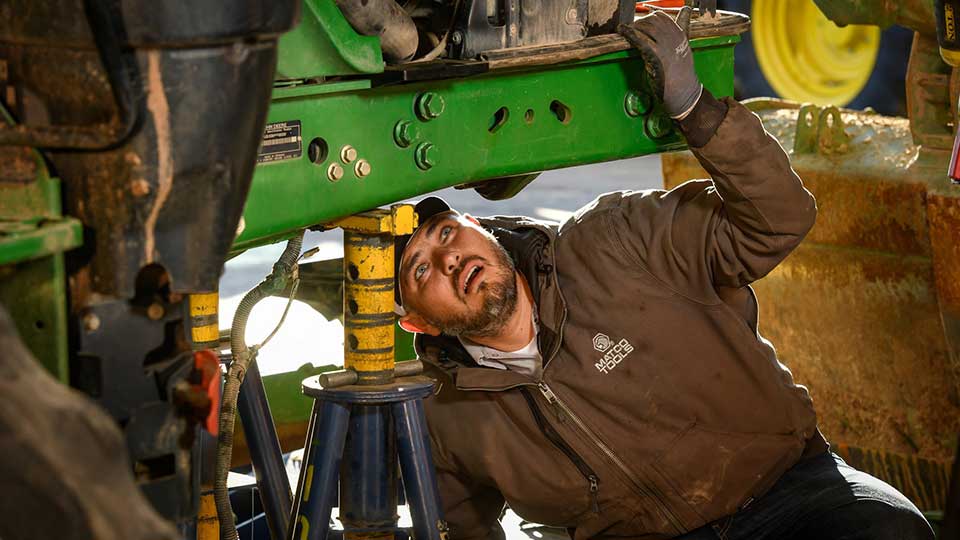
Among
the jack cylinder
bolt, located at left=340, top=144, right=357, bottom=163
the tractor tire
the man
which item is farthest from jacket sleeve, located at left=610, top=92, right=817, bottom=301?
the tractor tire

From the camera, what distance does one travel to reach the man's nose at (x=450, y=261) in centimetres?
283

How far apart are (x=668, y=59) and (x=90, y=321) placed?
4.52 feet

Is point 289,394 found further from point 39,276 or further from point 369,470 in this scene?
point 39,276

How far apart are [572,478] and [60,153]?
1.71 metres

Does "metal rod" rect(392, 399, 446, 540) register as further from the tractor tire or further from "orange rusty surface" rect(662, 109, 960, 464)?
the tractor tire

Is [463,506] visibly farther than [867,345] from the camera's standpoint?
No

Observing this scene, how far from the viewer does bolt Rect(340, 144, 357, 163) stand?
2.17 m

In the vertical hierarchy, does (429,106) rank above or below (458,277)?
above

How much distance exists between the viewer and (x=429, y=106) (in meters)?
2.27

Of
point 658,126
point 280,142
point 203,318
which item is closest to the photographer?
point 280,142

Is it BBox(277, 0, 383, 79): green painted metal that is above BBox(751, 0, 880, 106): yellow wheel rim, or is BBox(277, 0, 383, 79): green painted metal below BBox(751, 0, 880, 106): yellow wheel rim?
above

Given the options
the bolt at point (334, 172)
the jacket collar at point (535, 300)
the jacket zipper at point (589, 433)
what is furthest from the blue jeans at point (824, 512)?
the bolt at point (334, 172)

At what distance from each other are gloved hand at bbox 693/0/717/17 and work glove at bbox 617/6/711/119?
0.16 m

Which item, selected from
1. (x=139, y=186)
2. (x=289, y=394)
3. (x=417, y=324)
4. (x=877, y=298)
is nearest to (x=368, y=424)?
(x=417, y=324)
